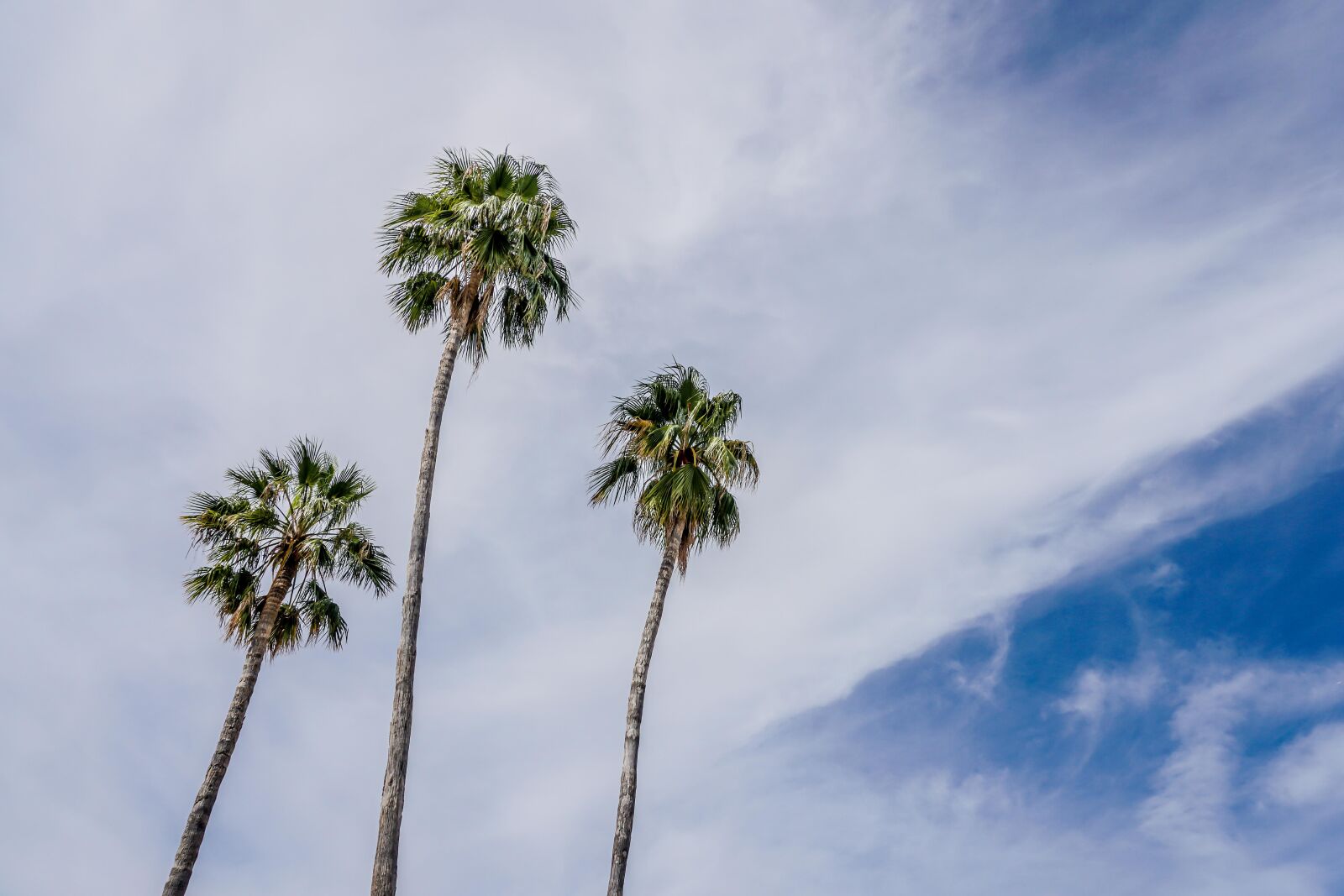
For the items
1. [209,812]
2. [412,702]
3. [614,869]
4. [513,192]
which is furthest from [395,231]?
[614,869]

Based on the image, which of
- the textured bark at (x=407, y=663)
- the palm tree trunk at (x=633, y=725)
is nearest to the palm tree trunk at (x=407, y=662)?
the textured bark at (x=407, y=663)

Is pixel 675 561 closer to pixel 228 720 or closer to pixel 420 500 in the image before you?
pixel 420 500

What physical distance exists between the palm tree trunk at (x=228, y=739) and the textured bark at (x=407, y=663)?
19.2 ft

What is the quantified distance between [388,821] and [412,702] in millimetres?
1884

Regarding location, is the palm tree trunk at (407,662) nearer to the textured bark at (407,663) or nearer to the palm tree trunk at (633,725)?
the textured bark at (407,663)

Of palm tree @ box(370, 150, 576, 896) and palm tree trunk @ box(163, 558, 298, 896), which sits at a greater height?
palm tree @ box(370, 150, 576, 896)

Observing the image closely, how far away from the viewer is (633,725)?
17453 millimetres

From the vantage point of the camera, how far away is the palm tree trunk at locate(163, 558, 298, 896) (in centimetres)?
1680

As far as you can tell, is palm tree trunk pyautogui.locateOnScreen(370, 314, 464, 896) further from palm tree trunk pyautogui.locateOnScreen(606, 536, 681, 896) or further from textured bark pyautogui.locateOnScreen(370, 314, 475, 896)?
palm tree trunk pyautogui.locateOnScreen(606, 536, 681, 896)

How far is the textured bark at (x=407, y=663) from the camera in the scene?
43.8ft

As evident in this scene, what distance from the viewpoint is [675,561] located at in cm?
1995

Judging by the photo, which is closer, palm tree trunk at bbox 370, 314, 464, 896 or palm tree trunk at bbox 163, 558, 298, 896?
palm tree trunk at bbox 370, 314, 464, 896

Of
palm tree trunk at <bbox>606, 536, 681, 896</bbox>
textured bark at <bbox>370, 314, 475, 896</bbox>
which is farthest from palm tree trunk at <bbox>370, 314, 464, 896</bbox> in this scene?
palm tree trunk at <bbox>606, 536, 681, 896</bbox>

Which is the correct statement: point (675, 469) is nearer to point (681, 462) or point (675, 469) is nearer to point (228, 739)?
point (681, 462)
